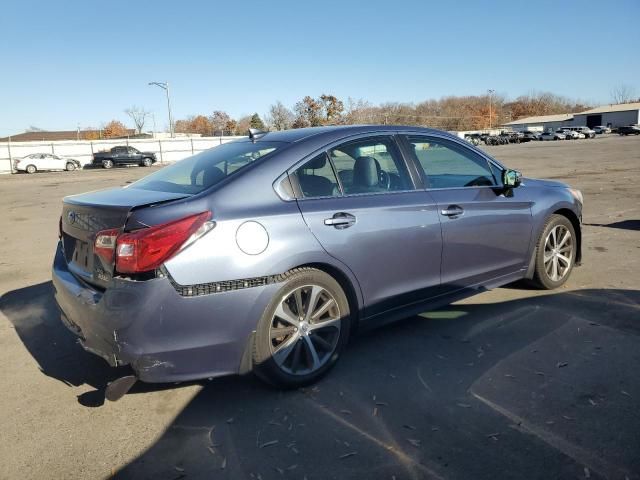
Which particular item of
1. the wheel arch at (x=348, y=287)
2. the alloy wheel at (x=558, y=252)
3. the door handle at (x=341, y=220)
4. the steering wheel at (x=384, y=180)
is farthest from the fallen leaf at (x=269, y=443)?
the alloy wheel at (x=558, y=252)

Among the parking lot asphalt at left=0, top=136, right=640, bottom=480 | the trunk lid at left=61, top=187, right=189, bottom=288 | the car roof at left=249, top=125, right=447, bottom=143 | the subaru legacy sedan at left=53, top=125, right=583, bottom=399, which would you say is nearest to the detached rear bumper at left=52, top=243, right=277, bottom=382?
the subaru legacy sedan at left=53, top=125, right=583, bottom=399

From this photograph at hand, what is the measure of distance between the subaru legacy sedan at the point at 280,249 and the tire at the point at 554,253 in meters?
0.48

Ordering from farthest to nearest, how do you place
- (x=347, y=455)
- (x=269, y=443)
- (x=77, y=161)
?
(x=77, y=161), (x=269, y=443), (x=347, y=455)

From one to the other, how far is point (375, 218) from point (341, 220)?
0.97 feet

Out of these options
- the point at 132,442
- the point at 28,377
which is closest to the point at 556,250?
the point at 132,442

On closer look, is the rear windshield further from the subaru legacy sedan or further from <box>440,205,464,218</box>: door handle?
<box>440,205,464,218</box>: door handle

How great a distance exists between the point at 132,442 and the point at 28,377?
1.38 metres

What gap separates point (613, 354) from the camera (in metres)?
3.66

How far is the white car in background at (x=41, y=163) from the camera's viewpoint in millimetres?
38625

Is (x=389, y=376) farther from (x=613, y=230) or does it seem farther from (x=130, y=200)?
(x=613, y=230)

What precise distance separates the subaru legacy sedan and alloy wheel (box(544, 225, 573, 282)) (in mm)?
617

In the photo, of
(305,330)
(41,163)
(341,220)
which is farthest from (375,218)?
(41,163)

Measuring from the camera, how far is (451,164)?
181 inches

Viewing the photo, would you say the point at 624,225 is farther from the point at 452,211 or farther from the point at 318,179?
the point at 318,179
